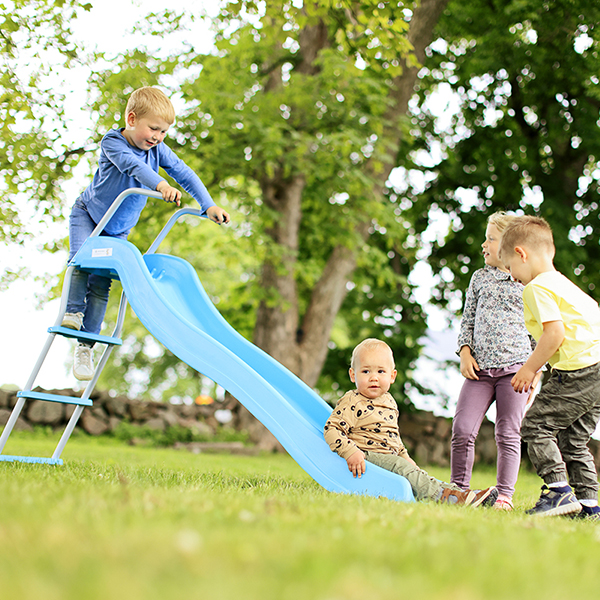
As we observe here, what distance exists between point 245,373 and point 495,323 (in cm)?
170

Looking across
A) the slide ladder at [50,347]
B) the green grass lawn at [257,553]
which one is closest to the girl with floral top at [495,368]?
the green grass lawn at [257,553]

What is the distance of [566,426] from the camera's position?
3297 millimetres

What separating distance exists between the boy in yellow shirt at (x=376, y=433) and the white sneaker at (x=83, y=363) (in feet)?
5.38

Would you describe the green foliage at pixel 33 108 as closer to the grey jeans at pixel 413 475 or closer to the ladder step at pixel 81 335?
the ladder step at pixel 81 335

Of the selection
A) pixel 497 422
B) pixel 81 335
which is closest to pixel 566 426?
pixel 497 422

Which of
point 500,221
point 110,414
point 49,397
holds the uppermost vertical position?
point 500,221

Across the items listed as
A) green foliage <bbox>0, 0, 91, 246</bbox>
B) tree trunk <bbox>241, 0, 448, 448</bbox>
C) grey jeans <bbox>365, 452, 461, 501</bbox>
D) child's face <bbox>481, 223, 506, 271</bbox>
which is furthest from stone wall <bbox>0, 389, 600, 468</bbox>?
grey jeans <bbox>365, 452, 461, 501</bbox>

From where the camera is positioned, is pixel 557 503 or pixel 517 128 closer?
pixel 557 503

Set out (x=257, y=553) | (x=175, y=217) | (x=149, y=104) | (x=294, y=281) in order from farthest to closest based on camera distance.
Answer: (x=294, y=281), (x=175, y=217), (x=149, y=104), (x=257, y=553)

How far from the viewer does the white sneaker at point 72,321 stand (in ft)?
12.8

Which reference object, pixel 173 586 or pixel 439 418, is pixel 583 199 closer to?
pixel 439 418

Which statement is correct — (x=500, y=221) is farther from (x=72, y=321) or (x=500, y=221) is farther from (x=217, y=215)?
(x=72, y=321)

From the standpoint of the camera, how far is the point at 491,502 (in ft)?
11.1

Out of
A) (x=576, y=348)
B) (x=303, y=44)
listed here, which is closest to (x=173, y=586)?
(x=576, y=348)
